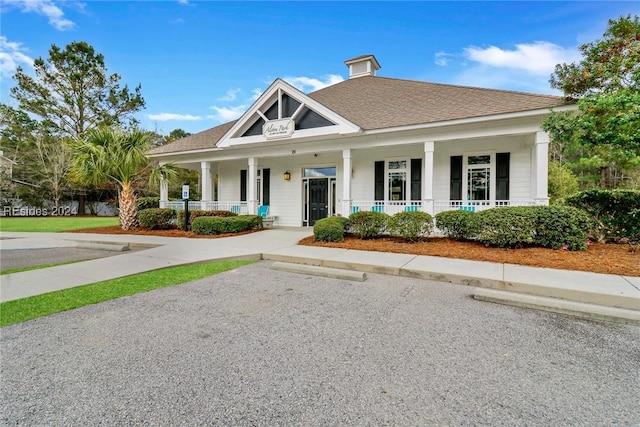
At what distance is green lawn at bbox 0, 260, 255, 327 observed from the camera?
12.3ft

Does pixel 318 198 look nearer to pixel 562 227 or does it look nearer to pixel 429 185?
pixel 429 185

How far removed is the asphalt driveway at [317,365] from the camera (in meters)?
1.98

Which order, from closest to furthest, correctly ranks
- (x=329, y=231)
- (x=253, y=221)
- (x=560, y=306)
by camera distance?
(x=560, y=306) < (x=329, y=231) < (x=253, y=221)

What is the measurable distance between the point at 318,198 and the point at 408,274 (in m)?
7.90

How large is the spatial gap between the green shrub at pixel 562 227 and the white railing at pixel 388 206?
3.60 m

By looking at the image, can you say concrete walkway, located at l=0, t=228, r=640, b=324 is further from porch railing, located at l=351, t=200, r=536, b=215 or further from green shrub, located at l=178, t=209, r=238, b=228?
porch railing, located at l=351, t=200, r=536, b=215

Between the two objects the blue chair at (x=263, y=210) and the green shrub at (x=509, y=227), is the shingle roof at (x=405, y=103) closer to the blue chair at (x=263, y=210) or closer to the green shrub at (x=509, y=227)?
the green shrub at (x=509, y=227)

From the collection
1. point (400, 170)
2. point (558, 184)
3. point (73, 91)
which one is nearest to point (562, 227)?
point (400, 170)

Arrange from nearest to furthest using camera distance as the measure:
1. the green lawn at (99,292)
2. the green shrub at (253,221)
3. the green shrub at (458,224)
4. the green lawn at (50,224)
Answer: the green lawn at (99,292)
the green shrub at (458,224)
the green shrub at (253,221)
the green lawn at (50,224)

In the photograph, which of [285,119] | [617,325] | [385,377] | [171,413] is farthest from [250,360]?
[285,119]

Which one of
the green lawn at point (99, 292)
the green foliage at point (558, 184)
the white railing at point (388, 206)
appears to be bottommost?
the green lawn at point (99, 292)

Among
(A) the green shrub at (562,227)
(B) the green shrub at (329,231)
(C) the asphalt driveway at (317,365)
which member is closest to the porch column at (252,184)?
(B) the green shrub at (329,231)

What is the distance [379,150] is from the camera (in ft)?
37.8

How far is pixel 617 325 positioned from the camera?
346cm
